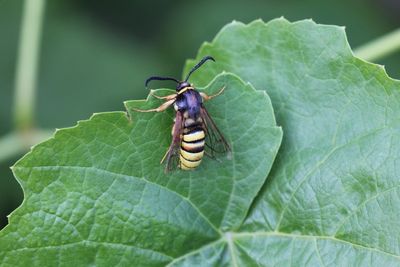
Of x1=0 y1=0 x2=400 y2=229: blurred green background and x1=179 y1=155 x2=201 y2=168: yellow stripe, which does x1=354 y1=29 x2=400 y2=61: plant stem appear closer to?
x1=179 y1=155 x2=201 y2=168: yellow stripe

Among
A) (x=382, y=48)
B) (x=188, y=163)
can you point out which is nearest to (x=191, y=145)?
(x=188, y=163)

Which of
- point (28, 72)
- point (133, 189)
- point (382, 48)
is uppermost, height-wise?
point (382, 48)

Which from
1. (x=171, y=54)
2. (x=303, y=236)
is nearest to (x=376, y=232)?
(x=303, y=236)

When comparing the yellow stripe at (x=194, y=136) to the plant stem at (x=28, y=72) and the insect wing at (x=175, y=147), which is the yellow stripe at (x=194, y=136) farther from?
the plant stem at (x=28, y=72)

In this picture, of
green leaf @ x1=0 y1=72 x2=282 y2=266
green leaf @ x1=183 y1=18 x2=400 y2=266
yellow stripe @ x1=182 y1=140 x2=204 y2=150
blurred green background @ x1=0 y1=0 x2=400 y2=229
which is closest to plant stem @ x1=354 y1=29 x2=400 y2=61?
green leaf @ x1=183 y1=18 x2=400 y2=266

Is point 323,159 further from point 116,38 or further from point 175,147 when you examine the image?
point 116,38

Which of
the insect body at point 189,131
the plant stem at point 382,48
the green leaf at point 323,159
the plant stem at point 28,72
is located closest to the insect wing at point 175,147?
the insect body at point 189,131
